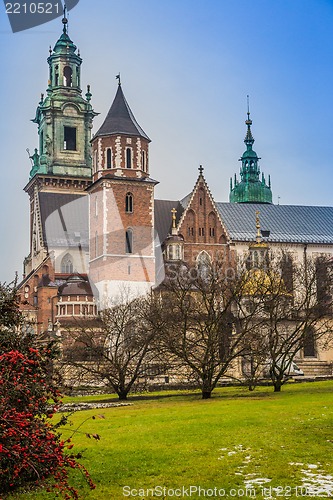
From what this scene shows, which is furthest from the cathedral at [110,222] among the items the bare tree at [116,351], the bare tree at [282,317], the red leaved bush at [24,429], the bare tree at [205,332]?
the red leaved bush at [24,429]

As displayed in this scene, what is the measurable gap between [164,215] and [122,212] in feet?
30.5

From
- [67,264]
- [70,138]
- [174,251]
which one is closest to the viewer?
[174,251]

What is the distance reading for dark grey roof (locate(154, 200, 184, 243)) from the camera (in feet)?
236

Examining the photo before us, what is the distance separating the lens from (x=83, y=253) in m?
74.2

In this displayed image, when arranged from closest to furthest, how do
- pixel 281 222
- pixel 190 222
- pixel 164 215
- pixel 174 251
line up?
pixel 174 251, pixel 190 222, pixel 164 215, pixel 281 222

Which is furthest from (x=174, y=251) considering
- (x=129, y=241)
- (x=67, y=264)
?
(x=67, y=264)

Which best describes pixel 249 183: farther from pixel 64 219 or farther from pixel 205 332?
pixel 205 332

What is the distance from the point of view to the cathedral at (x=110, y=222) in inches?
2525

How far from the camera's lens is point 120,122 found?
66625mm

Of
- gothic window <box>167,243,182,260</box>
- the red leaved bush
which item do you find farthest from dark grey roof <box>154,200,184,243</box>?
the red leaved bush

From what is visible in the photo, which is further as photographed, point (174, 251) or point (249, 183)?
point (249, 183)

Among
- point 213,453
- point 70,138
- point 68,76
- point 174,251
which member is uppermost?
point 68,76

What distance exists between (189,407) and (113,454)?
11.2 meters

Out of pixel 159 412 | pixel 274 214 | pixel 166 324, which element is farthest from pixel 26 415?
pixel 274 214
